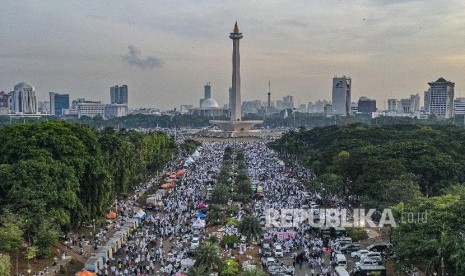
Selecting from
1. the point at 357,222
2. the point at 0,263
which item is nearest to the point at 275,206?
the point at 357,222

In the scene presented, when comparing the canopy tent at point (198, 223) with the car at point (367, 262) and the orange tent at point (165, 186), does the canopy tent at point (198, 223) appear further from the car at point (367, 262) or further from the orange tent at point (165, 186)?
the orange tent at point (165, 186)

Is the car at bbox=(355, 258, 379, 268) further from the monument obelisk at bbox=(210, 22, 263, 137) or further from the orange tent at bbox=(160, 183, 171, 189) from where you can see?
the monument obelisk at bbox=(210, 22, 263, 137)

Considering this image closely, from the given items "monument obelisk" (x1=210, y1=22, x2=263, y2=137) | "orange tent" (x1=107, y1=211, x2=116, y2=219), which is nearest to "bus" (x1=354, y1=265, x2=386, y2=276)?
"orange tent" (x1=107, y1=211, x2=116, y2=219)

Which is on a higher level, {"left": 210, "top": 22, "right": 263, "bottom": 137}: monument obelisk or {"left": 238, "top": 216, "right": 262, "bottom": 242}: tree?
{"left": 210, "top": 22, "right": 263, "bottom": 137}: monument obelisk

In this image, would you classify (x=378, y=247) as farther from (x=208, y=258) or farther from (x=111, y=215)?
(x=111, y=215)

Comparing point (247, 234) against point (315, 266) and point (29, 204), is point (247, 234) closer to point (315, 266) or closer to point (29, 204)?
point (315, 266)

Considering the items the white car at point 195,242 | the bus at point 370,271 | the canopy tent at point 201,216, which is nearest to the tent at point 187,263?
the white car at point 195,242
